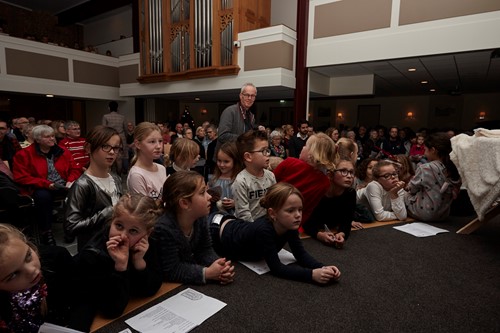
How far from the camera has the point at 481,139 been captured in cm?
218

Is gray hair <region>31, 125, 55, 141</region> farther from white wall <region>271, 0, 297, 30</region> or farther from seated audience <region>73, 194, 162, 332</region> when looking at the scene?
white wall <region>271, 0, 297, 30</region>

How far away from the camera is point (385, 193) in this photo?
2951 millimetres

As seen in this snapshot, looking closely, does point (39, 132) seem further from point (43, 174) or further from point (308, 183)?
point (308, 183)

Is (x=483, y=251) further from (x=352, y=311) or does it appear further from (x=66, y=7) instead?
(x=66, y=7)

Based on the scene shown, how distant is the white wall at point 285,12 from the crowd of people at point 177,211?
5557mm

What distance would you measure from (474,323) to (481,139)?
134 centimetres

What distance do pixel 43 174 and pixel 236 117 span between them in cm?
221

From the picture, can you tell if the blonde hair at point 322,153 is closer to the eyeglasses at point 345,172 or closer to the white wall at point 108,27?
the eyeglasses at point 345,172

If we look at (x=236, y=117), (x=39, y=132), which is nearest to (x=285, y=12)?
(x=236, y=117)

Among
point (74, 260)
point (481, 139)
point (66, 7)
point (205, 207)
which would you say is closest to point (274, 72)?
point (481, 139)

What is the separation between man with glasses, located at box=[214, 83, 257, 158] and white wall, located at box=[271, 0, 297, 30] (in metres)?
5.38

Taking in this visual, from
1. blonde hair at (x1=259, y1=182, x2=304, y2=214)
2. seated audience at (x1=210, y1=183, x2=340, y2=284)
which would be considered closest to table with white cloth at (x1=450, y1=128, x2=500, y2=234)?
seated audience at (x1=210, y1=183, x2=340, y2=284)

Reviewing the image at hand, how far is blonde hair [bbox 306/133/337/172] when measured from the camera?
2270 millimetres

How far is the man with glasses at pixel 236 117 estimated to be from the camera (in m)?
3.17
